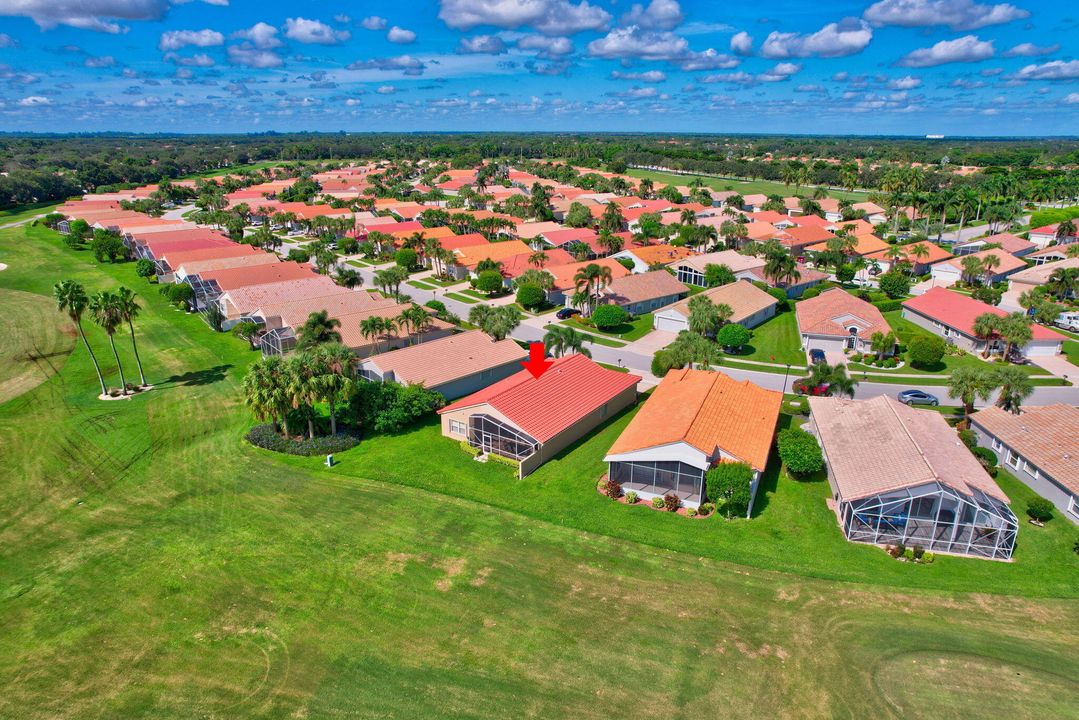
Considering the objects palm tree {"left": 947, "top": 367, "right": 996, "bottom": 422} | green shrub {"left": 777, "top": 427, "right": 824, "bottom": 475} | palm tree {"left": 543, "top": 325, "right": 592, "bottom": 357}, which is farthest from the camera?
palm tree {"left": 543, "top": 325, "right": 592, "bottom": 357}

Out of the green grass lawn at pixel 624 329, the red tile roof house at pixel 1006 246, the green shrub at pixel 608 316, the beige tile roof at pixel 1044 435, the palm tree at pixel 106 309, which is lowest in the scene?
the green grass lawn at pixel 624 329

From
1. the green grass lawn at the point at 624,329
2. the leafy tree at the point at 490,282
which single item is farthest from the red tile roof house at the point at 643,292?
the leafy tree at the point at 490,282

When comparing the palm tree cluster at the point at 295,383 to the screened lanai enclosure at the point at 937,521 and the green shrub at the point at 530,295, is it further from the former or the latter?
the green shrub at the point at 530,295

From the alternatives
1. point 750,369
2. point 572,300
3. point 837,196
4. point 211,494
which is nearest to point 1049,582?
point 750,369

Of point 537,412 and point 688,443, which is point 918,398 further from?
point 537,412

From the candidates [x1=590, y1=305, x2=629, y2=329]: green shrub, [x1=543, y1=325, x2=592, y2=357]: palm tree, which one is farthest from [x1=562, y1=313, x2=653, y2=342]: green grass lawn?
[x1=543, y1=325, x2=592, y2=357]: palm tree

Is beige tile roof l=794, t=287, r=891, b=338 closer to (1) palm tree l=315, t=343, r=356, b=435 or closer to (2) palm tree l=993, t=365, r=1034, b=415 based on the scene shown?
(2) palm tree l=993, t=365, r=1034, b=415

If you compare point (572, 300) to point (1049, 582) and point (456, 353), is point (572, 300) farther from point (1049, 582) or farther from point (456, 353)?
point (1049, 582)
